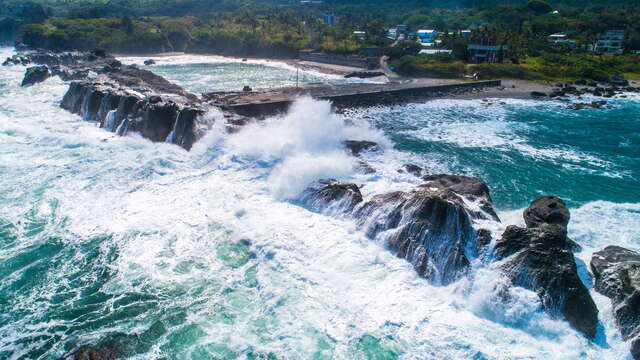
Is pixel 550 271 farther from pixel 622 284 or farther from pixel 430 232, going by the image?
pixel 430 232

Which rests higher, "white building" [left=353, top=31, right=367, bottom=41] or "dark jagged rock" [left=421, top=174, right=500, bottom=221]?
"white building" [left=353, top=31, right=367, bottom=41]

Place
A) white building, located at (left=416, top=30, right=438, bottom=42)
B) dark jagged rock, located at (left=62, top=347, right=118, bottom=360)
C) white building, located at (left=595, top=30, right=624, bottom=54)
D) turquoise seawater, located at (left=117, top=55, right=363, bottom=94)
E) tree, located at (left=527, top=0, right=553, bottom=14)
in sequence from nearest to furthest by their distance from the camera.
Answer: dark jagged rock, located at (left=62, top=347, right=118, bottom=360)
turquoise seawater, located at (left=117, top=55, right=363, bottom=94)
white building, located at (left=595, top=30, right=624, bottom=54)
white building, located at (left=416, top=30, right=438, bottom=42)
tree, located at (left=527, top=0, right=553, bottom=14)

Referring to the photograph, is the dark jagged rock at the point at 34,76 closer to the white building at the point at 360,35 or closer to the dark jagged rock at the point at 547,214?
the dark jagged rock at the point at 547,214

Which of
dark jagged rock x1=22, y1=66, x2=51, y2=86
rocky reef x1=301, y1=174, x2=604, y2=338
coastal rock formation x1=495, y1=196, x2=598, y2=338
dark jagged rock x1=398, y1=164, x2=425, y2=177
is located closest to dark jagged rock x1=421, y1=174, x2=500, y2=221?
rocky reef x1=301, y1=174, x2=604, y2=338

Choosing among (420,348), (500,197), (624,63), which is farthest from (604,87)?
(420,348)

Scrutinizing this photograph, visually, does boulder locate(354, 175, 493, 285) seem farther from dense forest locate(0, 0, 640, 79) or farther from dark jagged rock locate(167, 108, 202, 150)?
dense forest locate(0, 0, 640, 79)

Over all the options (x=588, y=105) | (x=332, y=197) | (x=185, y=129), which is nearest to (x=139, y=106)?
(x=185, y=129)

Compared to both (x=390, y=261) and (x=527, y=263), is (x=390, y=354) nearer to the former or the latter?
(x=390, y=261)
